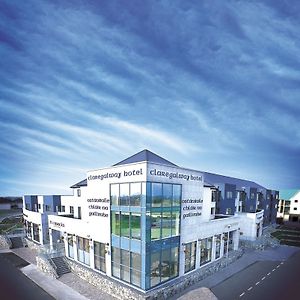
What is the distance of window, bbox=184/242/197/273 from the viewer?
25312mm

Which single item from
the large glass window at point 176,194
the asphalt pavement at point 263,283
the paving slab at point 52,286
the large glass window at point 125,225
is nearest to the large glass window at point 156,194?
the large glass window at point 176,194

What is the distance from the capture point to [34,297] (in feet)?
72.3

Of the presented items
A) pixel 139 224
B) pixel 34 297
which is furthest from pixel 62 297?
pixel 139 224

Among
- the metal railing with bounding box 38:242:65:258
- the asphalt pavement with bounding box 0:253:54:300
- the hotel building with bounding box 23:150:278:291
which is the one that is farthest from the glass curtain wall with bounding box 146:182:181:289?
the metal railing with bounding box 38:242:65:258

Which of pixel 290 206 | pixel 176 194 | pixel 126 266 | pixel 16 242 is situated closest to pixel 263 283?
pixel 176 194

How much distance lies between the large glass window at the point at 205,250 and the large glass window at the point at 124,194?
11231mm

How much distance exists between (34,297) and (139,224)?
11.9 m

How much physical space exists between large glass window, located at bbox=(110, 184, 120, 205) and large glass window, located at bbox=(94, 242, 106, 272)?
5.24 m

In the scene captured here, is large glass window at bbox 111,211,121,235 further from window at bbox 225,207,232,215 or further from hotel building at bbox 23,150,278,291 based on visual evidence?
window at bbox 225,207,232,215

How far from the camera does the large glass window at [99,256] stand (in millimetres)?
25453

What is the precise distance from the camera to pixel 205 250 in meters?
28.4

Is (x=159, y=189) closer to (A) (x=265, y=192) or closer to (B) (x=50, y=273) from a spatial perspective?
Answer: (B) (x=50, y=273)

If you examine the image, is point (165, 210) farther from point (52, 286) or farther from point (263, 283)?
point (52, 286)

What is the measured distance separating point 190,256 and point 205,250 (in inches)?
131
